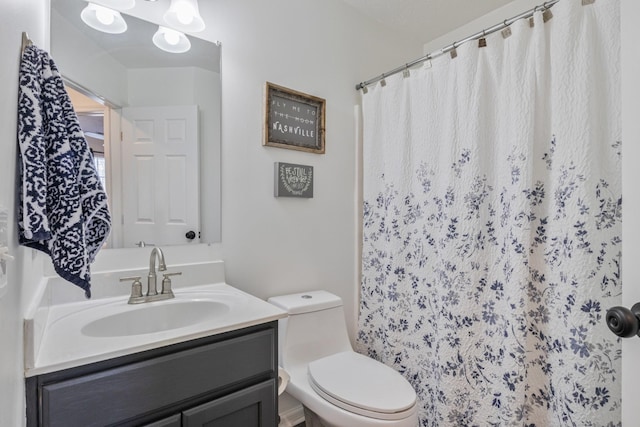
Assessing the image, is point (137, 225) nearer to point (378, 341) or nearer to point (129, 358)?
point (129, 358)

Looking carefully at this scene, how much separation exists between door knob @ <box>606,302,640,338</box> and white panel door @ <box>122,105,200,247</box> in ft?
4.67

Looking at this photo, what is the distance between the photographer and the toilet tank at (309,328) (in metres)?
1.55

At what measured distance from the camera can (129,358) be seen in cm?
88

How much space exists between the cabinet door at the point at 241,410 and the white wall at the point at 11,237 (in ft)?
1.39

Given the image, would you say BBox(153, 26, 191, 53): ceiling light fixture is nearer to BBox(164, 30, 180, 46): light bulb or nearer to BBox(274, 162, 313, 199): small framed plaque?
BBox(164, 30, 180, 46): light bulb

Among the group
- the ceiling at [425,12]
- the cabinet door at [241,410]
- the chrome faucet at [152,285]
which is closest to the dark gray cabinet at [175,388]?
the cabinet door at [241,410]

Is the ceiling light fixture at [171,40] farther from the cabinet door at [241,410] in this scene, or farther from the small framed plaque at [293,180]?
the cabinet door at [241,410]

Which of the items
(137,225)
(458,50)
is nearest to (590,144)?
(458,50)

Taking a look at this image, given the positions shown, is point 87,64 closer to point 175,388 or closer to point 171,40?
point 171,40

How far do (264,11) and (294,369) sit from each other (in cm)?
174

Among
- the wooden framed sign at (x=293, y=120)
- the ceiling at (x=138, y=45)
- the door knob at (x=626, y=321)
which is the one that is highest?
the ceiling at (x=138, y=45)

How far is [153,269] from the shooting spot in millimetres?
1282

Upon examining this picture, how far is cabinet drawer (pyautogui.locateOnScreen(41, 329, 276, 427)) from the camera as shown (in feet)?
2.60

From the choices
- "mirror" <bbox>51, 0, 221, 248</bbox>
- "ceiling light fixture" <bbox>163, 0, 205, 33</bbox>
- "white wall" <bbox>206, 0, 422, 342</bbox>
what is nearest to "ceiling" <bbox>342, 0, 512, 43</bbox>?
"white wall" <bbox>206, 0, 422, 342</bbox>
